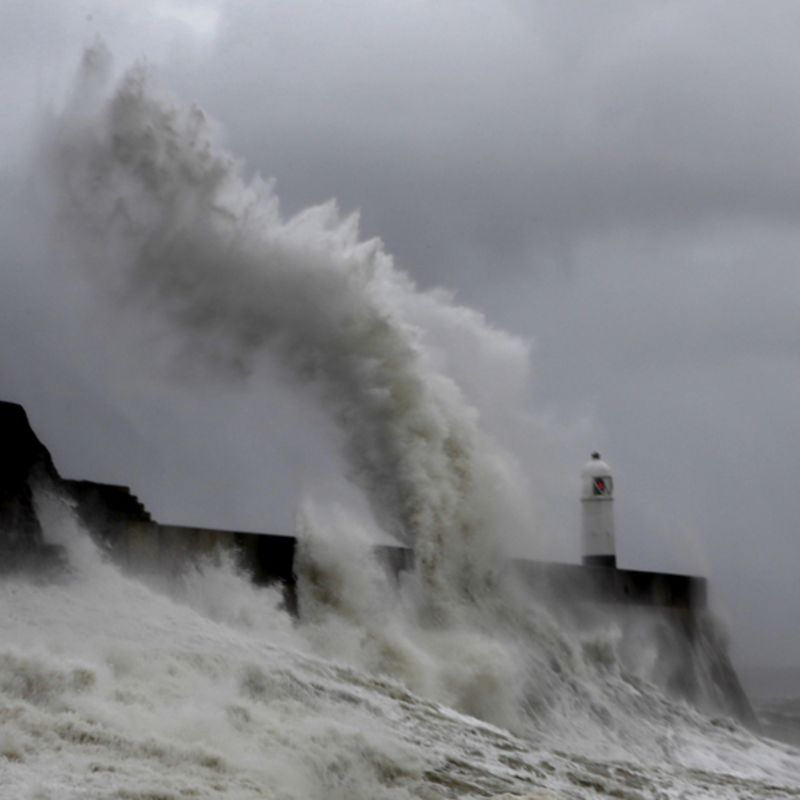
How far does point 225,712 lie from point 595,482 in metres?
11.5

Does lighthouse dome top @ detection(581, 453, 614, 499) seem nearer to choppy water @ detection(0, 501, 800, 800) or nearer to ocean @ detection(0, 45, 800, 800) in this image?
ocean @ detection(0, 45, 800, 800)

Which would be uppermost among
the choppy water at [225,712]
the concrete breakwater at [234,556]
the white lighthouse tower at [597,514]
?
the white lighthouse tower at [597,514]

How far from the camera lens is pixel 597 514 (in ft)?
60.1

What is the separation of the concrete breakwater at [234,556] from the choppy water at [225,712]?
177mm

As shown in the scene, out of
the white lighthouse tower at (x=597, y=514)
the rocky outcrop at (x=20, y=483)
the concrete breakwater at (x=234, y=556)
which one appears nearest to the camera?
the rocky outcrop at (x=20, y=483)

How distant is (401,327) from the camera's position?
1455cm

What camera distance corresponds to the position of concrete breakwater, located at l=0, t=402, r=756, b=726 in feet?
29.6

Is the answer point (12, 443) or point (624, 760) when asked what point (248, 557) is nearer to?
point (12, 443)

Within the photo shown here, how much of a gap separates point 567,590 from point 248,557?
18.8 feet

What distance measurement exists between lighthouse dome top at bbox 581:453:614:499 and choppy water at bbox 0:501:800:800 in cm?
703

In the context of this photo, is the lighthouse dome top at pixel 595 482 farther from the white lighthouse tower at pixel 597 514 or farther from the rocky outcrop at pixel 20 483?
the rocky outcrop at pixel 20 483

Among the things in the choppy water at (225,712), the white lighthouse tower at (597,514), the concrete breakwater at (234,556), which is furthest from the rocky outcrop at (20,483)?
the white lighthouse tower at (597,514)

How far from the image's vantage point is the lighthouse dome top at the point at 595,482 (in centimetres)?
1845

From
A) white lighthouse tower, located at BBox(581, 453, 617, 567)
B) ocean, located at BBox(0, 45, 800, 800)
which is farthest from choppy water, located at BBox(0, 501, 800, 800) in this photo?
white lighthouse tower, located at BBox(581, 453, 617, 567)
